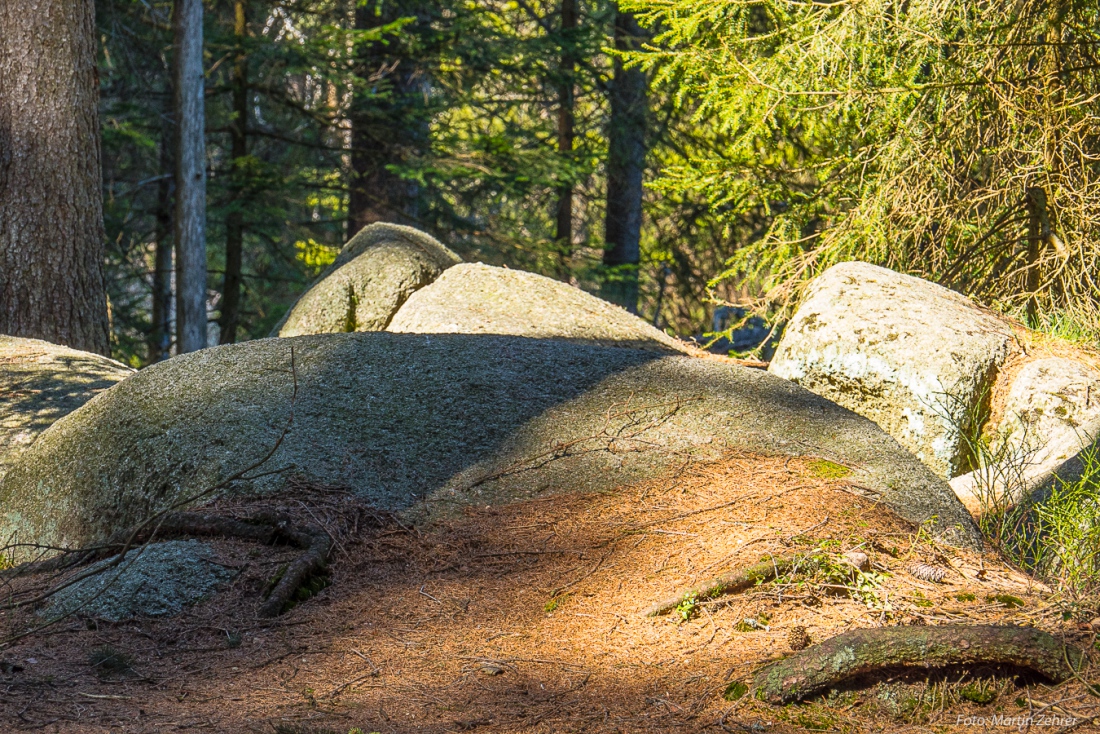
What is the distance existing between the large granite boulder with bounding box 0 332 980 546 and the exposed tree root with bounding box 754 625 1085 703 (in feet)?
4.90

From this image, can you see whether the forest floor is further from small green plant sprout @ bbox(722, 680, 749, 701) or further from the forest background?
the forest background

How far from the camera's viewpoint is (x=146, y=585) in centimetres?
360

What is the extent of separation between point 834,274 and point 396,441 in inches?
156

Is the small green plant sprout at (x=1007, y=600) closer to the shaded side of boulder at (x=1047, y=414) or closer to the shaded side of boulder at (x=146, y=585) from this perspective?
the shaded side of boulder at (x=1047, y=414)

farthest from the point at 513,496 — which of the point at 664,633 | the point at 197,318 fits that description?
the point at 197,318

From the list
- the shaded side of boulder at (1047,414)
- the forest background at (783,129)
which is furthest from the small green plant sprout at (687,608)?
the forest background at (783,129)

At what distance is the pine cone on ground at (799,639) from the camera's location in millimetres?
2969

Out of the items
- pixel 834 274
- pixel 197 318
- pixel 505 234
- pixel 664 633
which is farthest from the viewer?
pixel 505 234

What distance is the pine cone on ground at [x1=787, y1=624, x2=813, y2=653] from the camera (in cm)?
297

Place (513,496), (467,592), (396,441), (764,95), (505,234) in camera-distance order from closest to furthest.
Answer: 1. (467,592)
2. (513,496)
3. (396,441)
4. (764,95)
5. (505,234)

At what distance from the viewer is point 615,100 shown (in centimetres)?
1523

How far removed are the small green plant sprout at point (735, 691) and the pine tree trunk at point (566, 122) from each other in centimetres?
1076

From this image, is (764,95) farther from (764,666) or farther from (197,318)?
(197,318)

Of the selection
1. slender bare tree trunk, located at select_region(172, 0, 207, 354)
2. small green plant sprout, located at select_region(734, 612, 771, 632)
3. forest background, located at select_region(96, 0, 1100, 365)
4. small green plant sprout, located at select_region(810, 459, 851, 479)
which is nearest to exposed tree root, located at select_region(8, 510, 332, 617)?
small green plant sprout, located at select_region(734, 612, 771, 632)
